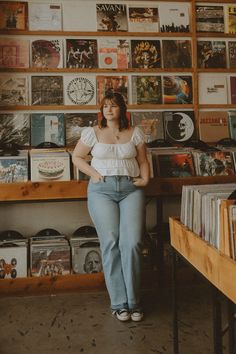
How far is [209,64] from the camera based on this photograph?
151 inches

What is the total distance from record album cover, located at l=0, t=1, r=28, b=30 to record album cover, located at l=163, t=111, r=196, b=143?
149 centimetres

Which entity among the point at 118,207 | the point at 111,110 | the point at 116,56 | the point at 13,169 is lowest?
the point at 118,207

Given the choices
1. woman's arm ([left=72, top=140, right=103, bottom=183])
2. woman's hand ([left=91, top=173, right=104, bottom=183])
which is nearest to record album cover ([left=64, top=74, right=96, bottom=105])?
woman's arm ([left=72, top=140, right=103, bottom=183])

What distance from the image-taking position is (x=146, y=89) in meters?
3.77

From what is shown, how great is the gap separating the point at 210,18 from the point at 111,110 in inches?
67.9

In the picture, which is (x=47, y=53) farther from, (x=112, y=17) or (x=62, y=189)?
(x=62, y=189)

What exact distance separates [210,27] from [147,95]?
87 cm

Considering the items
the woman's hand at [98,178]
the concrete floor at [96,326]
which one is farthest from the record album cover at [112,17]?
the concrete floor at [96,326]

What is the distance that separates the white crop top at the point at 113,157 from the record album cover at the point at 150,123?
0.92m

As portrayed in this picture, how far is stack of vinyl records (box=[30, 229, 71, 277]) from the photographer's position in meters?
3.26

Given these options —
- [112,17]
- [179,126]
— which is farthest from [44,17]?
[179,126]

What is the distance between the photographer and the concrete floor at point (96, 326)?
7.66ft

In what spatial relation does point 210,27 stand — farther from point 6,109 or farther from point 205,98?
point 6,109

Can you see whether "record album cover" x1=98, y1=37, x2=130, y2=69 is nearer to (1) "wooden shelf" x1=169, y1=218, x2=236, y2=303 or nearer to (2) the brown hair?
(2) the brown hair
